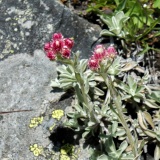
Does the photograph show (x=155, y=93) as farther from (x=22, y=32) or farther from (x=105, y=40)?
(x=22, y=32)

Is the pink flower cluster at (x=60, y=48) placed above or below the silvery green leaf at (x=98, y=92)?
above

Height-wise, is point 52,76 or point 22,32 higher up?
point 22,32

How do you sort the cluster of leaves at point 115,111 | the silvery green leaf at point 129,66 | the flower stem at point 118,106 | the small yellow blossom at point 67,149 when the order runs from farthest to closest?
the silvery green leaf at point 129,66 → the small yellow blossom at point 67,149 → the cluster of leaves at point 115,111 → the flower stem at point 118,106

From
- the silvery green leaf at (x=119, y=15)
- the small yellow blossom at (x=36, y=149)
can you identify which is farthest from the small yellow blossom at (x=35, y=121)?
the silvery green leaf at (x=119, y=15)

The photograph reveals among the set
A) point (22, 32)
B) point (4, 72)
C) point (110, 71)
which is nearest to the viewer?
point (110, 71)

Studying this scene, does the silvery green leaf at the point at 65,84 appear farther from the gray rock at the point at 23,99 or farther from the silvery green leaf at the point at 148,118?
the silvery green leaf at the point at 148,118

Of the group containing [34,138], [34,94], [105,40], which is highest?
[105,40]

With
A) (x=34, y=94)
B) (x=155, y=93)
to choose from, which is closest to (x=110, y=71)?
(x=155, y=93)
